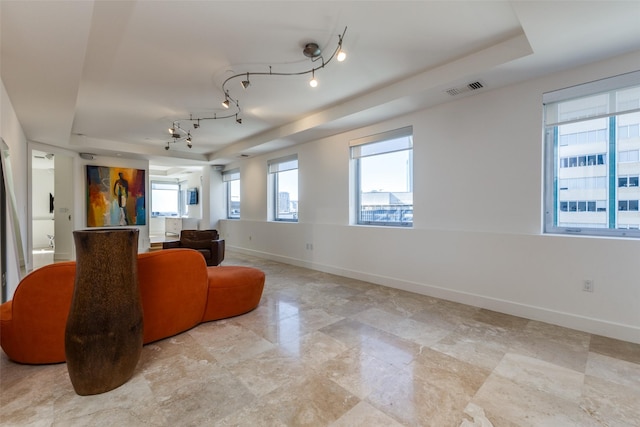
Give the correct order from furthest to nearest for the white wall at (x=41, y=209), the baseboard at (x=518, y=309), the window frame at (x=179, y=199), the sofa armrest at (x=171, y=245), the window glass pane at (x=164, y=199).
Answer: the window frame at (x=179, y=199) → the window glass pane at (x=164, y=199) → the white wall at (x=41, y=209) → the sofa armrest at (x=171, y=245) → the baseboard at (x=518, y=309)

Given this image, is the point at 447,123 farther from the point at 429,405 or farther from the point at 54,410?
the point at 54,410

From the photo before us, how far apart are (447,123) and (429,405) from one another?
10.3 ft

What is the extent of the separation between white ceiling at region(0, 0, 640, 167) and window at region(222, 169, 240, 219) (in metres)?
3.88

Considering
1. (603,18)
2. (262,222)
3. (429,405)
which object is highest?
(603,18)

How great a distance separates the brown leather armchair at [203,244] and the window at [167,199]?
7.52 m

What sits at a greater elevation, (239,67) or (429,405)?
(239,67)

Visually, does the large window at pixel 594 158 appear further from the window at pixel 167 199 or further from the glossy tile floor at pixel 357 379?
the window at pixel 167 199

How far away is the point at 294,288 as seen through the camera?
4180 millimetres

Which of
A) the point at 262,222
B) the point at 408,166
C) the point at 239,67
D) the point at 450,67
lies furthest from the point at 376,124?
the point at 262,222

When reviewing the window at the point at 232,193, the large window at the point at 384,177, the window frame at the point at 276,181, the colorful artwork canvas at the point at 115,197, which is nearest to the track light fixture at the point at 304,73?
the large window at the point at 384,177

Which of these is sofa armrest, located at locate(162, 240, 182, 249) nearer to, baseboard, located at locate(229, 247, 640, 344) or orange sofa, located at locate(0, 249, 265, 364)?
orange sofa, located at locate(0, 249, 265, 364)

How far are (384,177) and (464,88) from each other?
5.52 feet

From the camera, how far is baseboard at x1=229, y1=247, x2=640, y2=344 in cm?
254

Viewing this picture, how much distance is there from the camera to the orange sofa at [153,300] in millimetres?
1991
